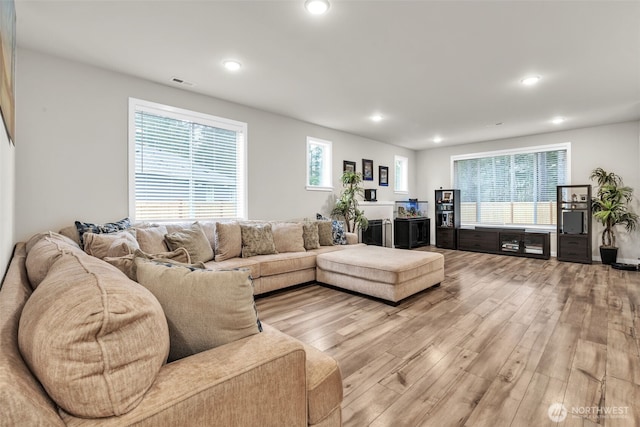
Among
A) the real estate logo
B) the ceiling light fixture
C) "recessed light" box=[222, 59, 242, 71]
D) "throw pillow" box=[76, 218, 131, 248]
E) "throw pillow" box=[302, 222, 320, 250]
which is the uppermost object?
"recessed light" box=[222, 59, 242, 71]

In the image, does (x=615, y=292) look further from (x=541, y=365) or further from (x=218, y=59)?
(x=218, y=59)

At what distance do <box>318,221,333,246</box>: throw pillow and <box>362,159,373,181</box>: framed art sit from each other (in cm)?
217

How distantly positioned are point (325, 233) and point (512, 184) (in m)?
4.82

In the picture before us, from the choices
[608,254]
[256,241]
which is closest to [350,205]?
[256,241]

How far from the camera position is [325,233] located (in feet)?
15.5

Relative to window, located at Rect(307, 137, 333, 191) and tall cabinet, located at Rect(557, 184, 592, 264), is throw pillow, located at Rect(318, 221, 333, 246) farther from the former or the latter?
tall cabinet, located at Rect(557, 184, 592, 264)

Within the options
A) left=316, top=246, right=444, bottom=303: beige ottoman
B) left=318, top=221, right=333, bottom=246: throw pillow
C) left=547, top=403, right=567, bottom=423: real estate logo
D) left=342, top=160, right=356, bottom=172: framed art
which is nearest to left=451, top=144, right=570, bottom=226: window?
left=342, top=160, right=356, bottom=172: framed art

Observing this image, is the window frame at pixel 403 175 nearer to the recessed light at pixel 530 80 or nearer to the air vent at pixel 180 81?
the recessed light at pixel 530 80

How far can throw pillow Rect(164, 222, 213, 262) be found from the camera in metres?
3.18

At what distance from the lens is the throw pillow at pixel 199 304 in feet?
3.31

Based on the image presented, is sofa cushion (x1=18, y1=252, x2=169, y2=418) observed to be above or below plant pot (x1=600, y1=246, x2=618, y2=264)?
above

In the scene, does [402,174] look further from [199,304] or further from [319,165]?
[199,304]

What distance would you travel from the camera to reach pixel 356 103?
4402mm

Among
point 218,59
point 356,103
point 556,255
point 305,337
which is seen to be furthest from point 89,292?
point 556,255
